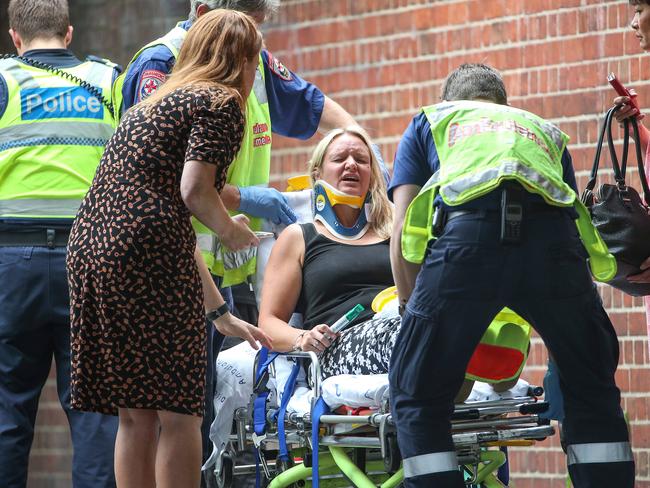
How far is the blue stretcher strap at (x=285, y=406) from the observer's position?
4816 millimetres

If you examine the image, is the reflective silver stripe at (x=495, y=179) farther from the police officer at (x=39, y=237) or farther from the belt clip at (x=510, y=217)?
the police officer at (x=39, y=237)

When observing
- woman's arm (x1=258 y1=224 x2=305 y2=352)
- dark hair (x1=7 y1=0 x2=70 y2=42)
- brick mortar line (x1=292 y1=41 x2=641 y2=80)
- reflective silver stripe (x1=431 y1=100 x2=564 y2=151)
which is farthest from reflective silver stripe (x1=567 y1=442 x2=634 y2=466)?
brick mortar line (x1=292 y1=41 x2=641 y2=80)

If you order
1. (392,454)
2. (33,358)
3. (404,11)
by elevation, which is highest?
(404,11)

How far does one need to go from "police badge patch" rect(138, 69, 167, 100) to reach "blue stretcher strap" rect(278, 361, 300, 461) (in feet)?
3.90

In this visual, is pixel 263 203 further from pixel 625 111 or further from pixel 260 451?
pixel 625 111

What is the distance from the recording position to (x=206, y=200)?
3957 mm

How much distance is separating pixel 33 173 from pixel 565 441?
229 cm

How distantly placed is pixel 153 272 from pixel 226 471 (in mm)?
1478

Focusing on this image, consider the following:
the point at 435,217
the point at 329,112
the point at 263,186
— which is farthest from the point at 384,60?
the point at 435,217

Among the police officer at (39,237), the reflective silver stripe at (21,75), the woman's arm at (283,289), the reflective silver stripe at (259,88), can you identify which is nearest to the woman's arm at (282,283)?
the woman's arm at (283,289)

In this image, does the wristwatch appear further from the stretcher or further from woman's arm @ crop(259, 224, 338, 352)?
woman's arm @ crop(259, 224, 338, 352)

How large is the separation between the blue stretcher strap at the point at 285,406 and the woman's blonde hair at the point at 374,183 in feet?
2.97

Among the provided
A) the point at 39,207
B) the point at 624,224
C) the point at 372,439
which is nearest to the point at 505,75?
the point at 624,224

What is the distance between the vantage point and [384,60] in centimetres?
751
